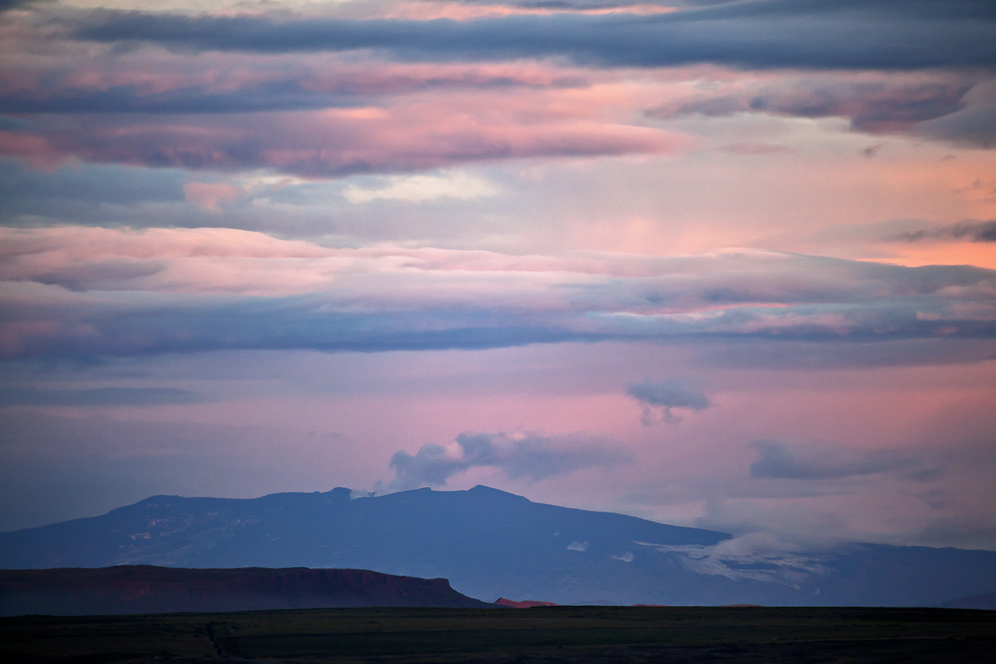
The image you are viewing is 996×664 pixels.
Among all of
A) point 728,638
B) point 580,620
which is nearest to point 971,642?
point 728,638

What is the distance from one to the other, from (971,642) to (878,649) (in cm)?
1031

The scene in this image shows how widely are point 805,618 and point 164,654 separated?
88.6 m

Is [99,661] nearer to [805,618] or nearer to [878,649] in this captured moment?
[878,649]

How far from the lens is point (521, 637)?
5507 inches

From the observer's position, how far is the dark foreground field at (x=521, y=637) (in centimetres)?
11838

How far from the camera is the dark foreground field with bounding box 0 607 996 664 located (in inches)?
4660

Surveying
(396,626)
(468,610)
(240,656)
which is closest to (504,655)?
(240,656)

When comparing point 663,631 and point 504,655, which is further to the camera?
point 663,631

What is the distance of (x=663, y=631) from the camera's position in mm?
145625

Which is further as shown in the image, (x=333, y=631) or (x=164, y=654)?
(x=333, y=631)

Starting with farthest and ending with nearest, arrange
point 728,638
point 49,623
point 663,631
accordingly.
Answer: point 49,623
point 663,631
point 728,638

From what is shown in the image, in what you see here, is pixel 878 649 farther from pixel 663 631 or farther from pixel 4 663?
pixel 4 663

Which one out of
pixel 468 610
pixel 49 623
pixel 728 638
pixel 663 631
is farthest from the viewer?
pixel 468 610

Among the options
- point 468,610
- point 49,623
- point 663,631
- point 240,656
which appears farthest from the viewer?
point 468,610
